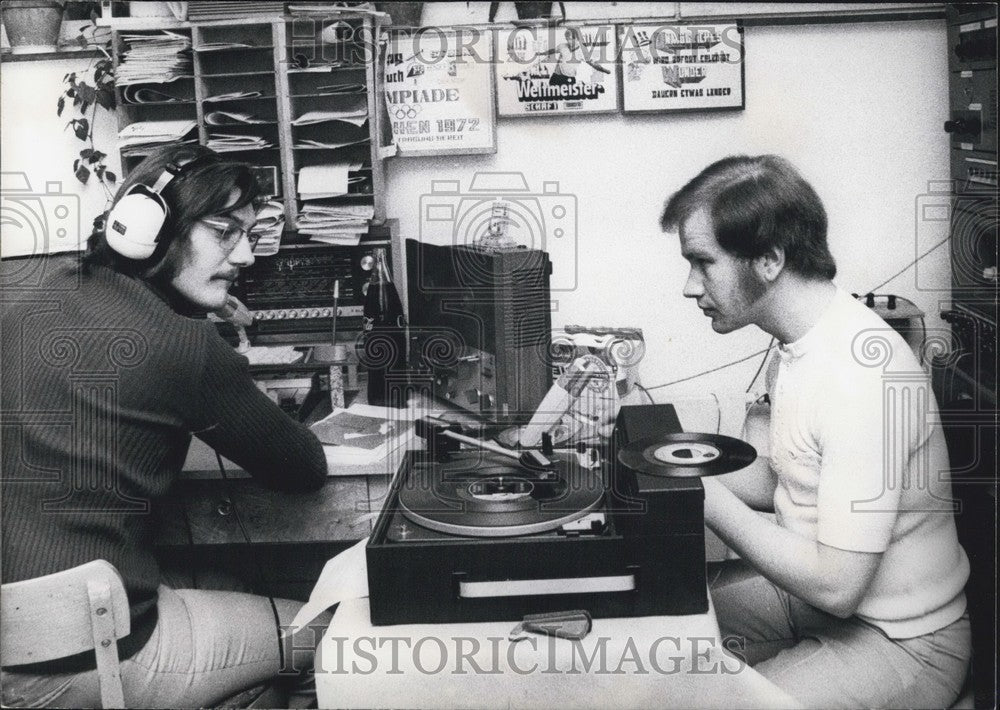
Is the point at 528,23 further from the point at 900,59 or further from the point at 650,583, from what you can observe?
the point at 650,583

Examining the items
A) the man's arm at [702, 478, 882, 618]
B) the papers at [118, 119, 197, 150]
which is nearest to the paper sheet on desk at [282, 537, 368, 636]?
the man's arm at [702, 478, 882, 618]

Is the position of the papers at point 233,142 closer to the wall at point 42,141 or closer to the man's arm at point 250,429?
the wall at point 42,141

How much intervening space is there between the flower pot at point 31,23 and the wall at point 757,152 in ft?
2.46

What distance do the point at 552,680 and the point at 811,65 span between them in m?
1.14

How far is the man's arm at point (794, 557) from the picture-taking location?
1.33 meters

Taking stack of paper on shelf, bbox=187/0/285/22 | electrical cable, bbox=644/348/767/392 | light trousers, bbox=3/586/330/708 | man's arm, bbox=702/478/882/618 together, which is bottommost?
light trousers, bbox=3/586/330/708

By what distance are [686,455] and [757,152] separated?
587 millimetres

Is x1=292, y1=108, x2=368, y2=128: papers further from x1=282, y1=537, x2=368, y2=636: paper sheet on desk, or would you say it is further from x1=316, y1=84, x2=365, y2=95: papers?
x1=282, y1=537, x2=368, y2=636: paper sheet on desk

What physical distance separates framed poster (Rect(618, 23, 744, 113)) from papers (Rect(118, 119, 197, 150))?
34.8 inches

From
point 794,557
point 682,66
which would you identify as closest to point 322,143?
point 682,66

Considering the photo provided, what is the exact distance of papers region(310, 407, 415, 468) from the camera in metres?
1.83

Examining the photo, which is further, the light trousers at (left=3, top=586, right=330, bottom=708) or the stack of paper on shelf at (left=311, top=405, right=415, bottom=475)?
the stack of paper on shelf at (left=311, top=405, right=415, bottom=475)

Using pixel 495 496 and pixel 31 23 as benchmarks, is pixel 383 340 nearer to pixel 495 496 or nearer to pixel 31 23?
pixel 495 496

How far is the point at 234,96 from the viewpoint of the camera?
180 cm
